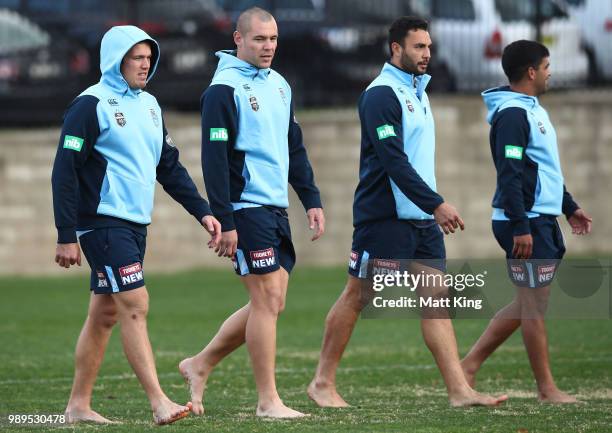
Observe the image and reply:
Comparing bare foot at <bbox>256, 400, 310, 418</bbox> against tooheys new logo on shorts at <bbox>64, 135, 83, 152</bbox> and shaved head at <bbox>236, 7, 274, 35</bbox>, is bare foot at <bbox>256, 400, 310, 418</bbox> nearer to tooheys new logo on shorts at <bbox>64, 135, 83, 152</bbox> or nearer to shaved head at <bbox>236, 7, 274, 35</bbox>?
tooheys new logo on shorts at <bbox>64, 135, 83, 152</bbox>

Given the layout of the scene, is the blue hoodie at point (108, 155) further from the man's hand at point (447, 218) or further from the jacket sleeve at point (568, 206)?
the jacket sleeve at point (568, 206)

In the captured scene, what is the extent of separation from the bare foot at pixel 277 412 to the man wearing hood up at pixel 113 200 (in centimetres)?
58

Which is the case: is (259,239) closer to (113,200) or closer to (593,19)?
(113,200)

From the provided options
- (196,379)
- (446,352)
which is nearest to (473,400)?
(446,352)

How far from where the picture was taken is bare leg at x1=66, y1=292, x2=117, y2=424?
775cm

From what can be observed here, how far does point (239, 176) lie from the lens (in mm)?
7934

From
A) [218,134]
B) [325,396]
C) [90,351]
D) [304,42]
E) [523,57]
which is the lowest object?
[325,396]

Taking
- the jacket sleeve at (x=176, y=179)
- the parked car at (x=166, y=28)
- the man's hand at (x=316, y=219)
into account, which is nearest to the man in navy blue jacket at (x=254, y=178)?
the jacket sleeve at (x=176, y=179)

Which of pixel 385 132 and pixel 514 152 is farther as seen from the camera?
pixel 514 152

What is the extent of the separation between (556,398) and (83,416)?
2887 mm

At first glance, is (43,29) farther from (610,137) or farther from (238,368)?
(238,368)

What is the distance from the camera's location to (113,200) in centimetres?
753

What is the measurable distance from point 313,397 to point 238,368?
7.82 feet

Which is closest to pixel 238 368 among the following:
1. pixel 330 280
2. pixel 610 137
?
pixel 330 280
